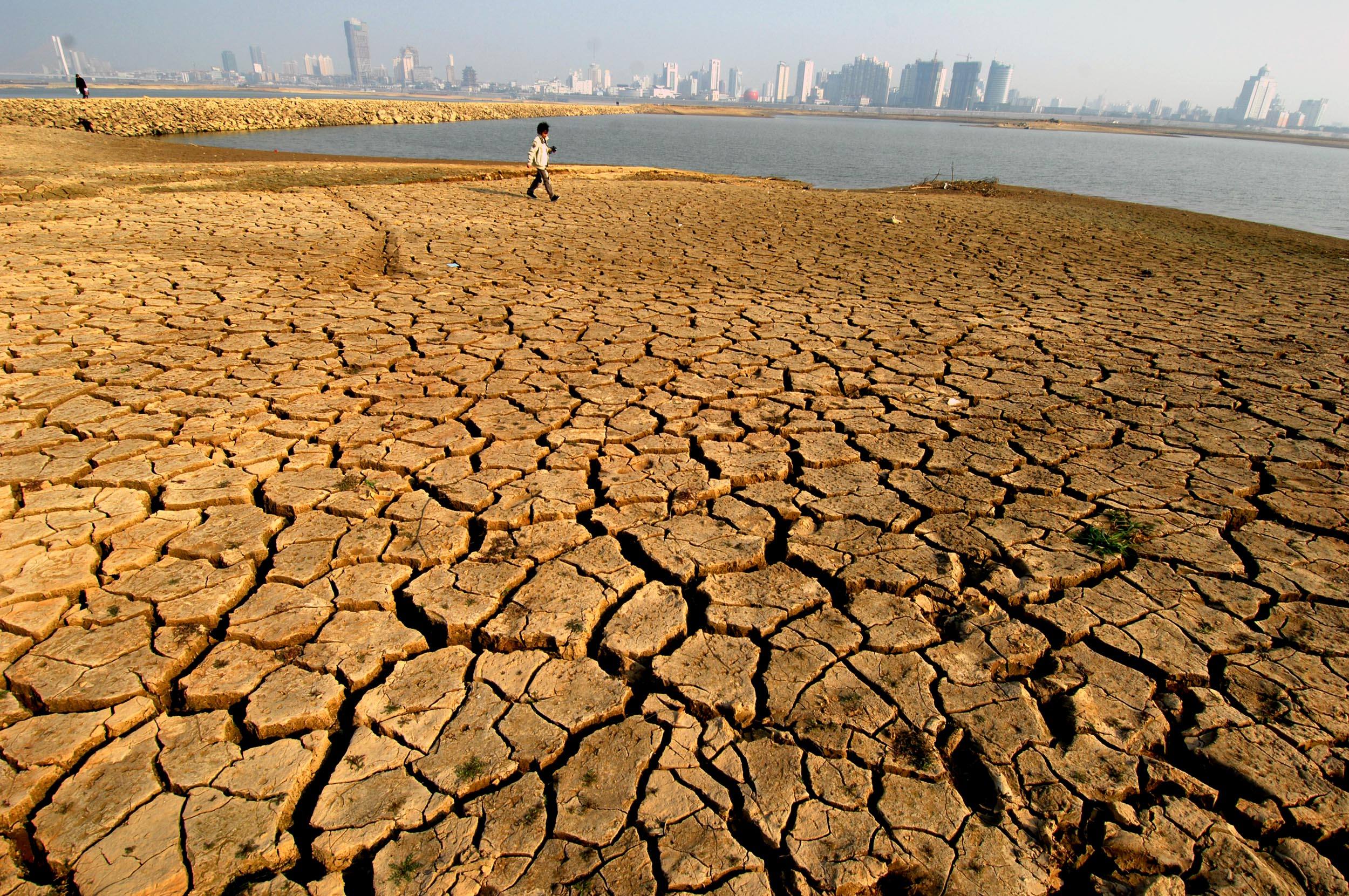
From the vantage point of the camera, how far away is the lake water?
19203mm

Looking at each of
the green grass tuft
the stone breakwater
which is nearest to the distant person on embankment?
the green grass tuft

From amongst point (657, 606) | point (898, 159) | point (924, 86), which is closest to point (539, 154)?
point (657, 606)

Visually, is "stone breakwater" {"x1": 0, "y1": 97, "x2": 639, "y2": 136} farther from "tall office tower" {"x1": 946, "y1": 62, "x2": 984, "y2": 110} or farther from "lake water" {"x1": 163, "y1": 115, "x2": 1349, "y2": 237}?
"tall office tower" {"x1": 946, "y1": 62, "x2": 984, "y2": 110}

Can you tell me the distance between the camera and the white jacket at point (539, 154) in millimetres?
9828

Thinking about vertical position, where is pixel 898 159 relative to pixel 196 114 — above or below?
below

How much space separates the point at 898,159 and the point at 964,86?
188333mm

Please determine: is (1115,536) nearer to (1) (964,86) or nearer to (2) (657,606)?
(2) (657,606)

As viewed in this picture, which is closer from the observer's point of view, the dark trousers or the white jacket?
the white jacket

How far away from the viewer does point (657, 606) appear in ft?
7.36

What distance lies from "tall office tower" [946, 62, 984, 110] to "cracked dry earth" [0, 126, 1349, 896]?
214 meters

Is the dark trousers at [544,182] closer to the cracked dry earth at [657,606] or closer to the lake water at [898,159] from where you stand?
the cracked dry earth at [657,606]

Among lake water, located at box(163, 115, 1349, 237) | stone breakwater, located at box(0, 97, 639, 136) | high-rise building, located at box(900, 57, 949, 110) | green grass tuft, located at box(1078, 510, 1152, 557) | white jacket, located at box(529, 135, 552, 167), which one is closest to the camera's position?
green grass tuft, located at box(1078, 510, 1152, 557)

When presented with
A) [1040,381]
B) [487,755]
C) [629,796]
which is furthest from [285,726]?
[1040,381]

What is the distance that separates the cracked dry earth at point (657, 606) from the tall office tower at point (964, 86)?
8427 inches
